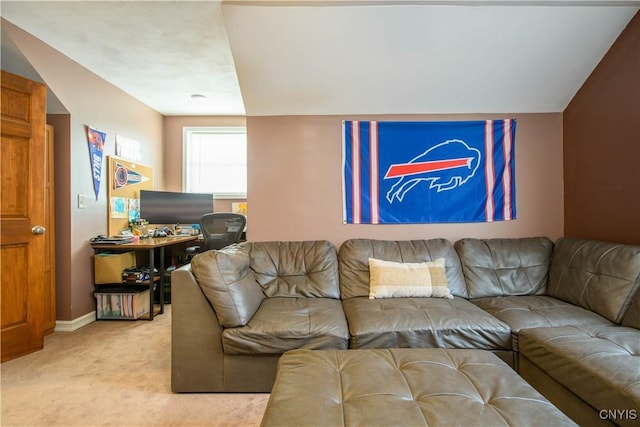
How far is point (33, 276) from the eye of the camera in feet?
7.49

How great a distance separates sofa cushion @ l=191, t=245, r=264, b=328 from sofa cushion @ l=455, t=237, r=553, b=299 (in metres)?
1.70

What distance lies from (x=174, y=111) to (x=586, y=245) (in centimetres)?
480

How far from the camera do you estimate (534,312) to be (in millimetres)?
1872

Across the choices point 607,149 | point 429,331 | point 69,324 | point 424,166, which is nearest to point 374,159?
point 424,166

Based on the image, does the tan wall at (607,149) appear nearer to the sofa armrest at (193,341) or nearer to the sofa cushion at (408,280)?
the sofa cushion at (408,280)

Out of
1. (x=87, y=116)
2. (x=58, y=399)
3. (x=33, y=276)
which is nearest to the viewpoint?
(x=58, y=399)

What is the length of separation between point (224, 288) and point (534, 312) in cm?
192

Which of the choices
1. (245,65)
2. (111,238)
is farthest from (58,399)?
(245,65)

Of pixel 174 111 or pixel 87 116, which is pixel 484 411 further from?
pixel 174 111

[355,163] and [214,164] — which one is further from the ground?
[214,164]

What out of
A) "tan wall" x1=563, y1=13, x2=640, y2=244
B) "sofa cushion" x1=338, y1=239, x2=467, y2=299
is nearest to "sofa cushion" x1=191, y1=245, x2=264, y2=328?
"sofa cushion" x1=338, y1=239, x2=467, y2=299

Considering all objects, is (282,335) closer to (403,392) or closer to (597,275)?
(403,392)

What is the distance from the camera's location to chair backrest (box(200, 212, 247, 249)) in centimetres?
315

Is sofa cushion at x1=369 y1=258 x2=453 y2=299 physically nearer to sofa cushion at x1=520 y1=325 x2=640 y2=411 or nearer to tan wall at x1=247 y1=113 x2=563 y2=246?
tan wall at x1=247 y1=113 x2=563 y2=246
